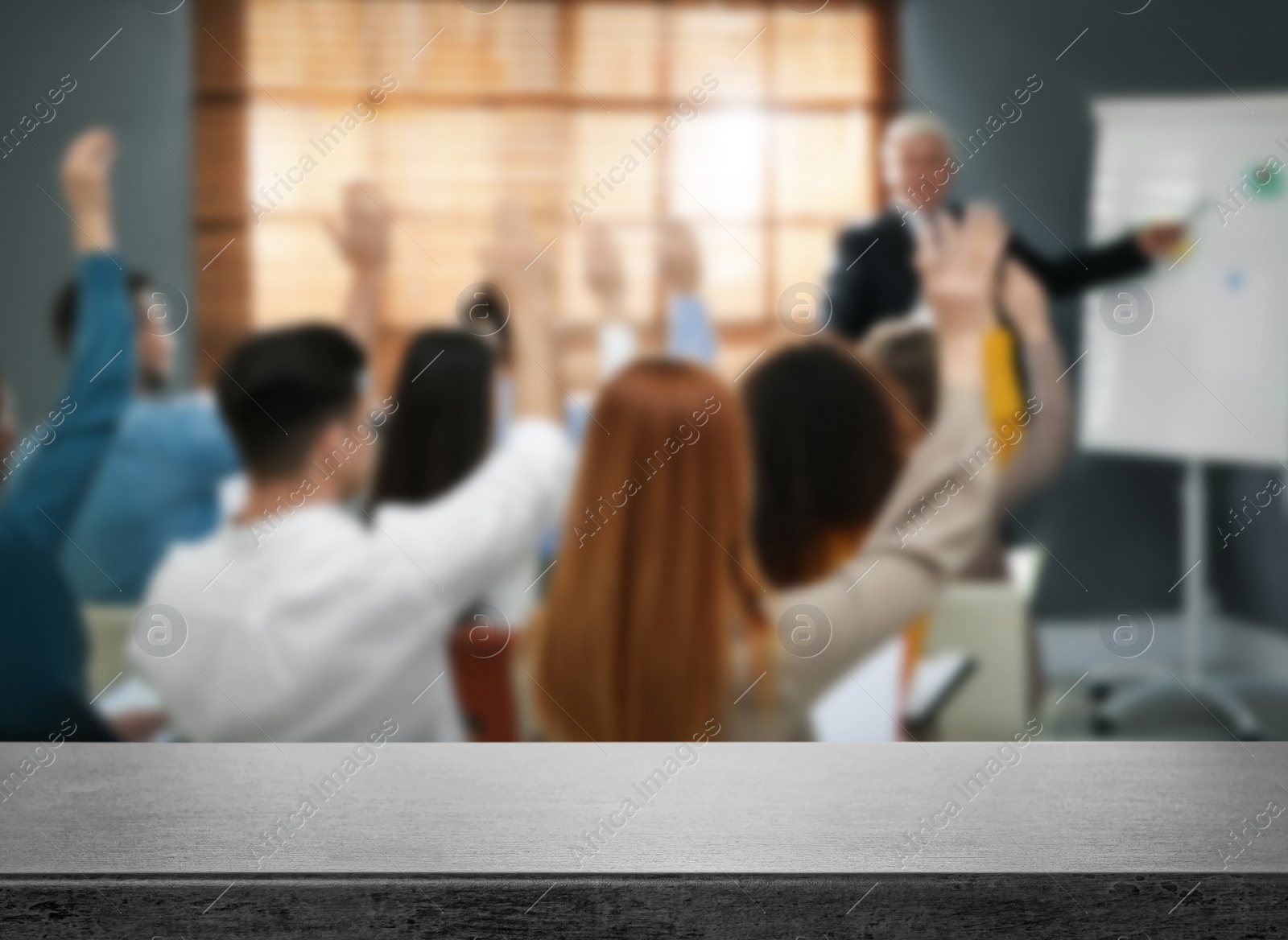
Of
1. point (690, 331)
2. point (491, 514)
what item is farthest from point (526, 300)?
point (491, 514)

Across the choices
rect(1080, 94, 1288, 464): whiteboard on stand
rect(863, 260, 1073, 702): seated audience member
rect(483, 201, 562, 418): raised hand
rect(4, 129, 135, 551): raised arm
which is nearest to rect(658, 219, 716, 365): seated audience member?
rect(483, 201, 562, 418): raised hand

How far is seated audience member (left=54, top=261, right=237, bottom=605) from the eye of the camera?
5.84 feet

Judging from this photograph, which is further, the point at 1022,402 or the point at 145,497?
the point at 1022,402

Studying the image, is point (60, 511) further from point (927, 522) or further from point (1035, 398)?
point (1035, 398)

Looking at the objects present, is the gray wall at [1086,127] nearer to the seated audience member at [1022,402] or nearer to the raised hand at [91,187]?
the seated audience member at [1022,402]

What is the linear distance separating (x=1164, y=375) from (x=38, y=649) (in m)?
2.17

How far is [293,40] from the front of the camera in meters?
2.18

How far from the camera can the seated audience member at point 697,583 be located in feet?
3.53

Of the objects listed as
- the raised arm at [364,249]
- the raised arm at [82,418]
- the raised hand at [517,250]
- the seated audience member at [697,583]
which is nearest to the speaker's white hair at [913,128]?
the raised hand at [517,250]

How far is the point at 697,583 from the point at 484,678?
44cm

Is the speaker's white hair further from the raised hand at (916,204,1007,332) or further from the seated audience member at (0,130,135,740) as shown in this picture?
the seated audience member at (0,130,135,740)

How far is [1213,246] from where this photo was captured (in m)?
2.38

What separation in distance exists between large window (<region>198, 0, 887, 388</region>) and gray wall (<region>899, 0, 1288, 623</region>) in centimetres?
19

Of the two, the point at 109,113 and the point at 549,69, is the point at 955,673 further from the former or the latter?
the point at 109,113
